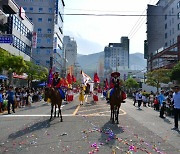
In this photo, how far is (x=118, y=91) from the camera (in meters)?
14.2

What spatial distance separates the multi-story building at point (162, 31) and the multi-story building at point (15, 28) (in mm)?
34551

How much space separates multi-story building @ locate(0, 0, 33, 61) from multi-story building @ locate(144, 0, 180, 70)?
34.6 meters

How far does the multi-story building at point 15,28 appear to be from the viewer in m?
41.0

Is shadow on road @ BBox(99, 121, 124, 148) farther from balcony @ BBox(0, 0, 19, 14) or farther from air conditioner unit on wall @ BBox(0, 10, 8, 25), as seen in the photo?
balcony @ BBox(0, 0, 19, 14)

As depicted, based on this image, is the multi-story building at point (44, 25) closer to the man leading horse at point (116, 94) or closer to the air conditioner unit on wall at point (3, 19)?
the air conditioner unit on wall at point (3, 19)

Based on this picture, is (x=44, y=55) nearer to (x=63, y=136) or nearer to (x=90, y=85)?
(x=90, y=85)

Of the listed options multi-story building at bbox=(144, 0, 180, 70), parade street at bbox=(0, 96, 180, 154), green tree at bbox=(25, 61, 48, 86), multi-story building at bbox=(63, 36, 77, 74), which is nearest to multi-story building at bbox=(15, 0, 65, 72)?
multi-story building at bbox=(144, 0, 180, 70)

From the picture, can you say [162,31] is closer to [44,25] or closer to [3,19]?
[44,25]

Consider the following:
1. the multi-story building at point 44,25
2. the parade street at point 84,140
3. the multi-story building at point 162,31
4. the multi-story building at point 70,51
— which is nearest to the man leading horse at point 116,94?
the parade street at point 84,140

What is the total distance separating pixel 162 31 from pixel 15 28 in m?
55.9

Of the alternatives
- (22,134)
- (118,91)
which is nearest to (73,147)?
(22,134)

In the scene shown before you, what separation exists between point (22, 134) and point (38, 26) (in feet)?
269

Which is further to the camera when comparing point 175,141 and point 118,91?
point 118,91

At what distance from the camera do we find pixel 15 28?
47.2m
